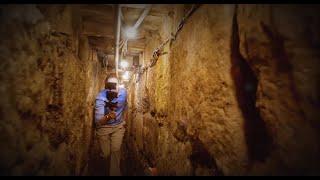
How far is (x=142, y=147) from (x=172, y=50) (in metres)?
Answer: 2.98

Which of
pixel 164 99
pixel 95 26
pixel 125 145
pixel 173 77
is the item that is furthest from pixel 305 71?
pixel 125 145

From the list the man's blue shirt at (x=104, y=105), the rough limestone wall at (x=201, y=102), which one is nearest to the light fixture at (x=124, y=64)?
the man's blue shirt at (x=104, y=105)

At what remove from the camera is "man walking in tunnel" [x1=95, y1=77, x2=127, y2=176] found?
6.34m

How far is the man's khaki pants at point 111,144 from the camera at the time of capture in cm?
629

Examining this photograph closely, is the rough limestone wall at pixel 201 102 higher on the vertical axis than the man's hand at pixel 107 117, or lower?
higher

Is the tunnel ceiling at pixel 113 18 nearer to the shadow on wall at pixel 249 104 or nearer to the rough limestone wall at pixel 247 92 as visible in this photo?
the rough limestone wall at pixel 247 92

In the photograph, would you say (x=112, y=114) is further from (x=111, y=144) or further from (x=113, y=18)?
(x=113, y=18)

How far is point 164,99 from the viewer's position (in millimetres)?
3678

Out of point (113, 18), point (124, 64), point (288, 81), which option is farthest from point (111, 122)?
point (288, 81)

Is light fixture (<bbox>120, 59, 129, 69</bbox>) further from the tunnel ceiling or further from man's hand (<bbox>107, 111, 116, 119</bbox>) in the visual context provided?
the tunnel ceiling

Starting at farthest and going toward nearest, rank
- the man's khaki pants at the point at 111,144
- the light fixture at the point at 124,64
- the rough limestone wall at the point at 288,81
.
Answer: the light fixture at the point at 124,64 < the man's khaki pants at the point at 111,144 < the rough limestone wall at the point at 288,81

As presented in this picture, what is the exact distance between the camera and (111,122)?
21.1ft

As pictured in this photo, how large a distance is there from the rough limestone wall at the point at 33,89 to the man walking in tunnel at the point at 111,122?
313 cm

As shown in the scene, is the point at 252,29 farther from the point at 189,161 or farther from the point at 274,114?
the point at 189,161
